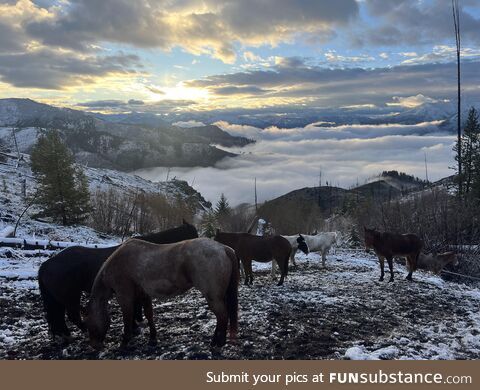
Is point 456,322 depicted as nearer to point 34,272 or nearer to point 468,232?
point 34,272

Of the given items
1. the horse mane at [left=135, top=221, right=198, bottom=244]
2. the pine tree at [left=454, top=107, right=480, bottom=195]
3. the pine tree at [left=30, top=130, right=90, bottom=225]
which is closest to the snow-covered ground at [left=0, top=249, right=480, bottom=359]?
the horse mane at [left=135, top=221, right=198, bottom=244]

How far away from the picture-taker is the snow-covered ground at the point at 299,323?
662cm

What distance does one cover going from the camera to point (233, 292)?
6547 mm

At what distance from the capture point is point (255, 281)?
43.2ft

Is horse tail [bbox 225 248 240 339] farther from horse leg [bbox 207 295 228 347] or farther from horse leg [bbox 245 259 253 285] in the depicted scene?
horse leg [bbox 245 259 253 285]

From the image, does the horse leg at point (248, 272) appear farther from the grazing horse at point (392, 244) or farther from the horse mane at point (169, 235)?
the grazing horse at point (392, 244)

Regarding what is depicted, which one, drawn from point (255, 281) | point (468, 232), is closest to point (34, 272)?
point (255, 281)

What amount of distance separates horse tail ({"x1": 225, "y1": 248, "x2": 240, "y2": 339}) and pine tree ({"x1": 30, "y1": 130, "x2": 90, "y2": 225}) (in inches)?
1065

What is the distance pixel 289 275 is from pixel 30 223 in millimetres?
21941

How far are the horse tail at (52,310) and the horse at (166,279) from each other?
0.97 meters

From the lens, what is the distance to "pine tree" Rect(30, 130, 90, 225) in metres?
29.4

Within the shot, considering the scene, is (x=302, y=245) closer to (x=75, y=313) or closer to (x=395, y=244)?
(x=395, y=244)

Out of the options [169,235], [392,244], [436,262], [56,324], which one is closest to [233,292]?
[56,324]

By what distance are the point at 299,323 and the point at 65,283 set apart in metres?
Result: 4.93
